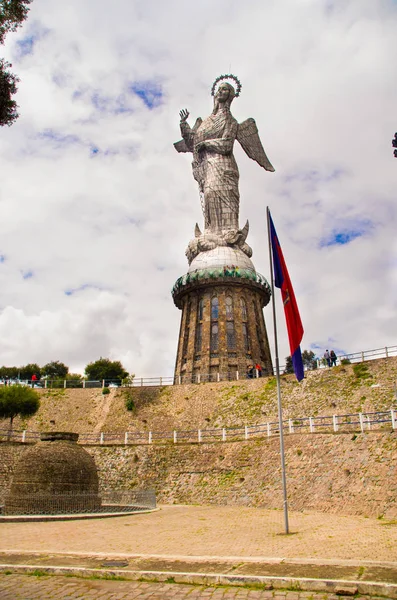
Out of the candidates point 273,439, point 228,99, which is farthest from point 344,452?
point 228,99

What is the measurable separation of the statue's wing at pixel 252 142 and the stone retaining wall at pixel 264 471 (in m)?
44.6

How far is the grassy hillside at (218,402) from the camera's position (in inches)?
1346

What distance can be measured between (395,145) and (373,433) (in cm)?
1542

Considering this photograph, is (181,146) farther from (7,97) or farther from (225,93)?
(7,97)

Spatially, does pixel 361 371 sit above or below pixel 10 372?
below

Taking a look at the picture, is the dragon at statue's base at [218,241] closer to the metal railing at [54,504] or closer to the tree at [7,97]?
the metal railing at [54,504]

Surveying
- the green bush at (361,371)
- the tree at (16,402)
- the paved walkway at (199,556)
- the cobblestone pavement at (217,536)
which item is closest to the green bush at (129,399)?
the tree at (16,402)

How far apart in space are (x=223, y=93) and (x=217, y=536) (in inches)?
2264

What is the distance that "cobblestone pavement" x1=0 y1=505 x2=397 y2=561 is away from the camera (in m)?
11.2

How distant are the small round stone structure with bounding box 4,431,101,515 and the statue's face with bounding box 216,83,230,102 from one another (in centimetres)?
5166

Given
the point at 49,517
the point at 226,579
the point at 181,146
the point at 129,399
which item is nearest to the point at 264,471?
the point at 49,517

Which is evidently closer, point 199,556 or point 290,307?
point 199,556

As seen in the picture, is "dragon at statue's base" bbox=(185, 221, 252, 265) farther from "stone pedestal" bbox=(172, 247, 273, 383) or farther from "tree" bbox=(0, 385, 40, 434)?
"tree" bbox=(0, 385, 40, 434)

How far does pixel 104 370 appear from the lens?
7744 centimetres
